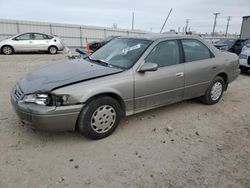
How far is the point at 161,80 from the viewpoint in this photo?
12.1 feet

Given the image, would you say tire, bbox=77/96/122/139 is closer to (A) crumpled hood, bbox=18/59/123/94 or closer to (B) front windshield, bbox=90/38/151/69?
(A) crumpled hood, bbox=18/59/123/94

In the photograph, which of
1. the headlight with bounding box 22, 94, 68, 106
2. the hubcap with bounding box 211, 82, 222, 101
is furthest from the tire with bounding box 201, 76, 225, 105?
the headlight with bounding box 22, 94, 68, 106

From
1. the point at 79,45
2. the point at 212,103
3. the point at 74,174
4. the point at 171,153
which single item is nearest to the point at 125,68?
the point at 171,153

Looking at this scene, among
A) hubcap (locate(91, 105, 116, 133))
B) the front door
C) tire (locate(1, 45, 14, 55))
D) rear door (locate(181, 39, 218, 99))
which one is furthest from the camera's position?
the front door

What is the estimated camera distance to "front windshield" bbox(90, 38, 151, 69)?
356 cm

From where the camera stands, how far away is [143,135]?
3.41 meters

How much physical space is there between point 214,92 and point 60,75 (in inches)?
133

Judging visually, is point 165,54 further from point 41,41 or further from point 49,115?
point 41,41

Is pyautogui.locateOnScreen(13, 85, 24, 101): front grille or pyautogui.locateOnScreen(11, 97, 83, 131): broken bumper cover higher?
pyautogui.locateOnScreen(13, 85, 24, 101): front grille

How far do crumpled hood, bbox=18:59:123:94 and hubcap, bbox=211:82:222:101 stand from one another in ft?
8.17

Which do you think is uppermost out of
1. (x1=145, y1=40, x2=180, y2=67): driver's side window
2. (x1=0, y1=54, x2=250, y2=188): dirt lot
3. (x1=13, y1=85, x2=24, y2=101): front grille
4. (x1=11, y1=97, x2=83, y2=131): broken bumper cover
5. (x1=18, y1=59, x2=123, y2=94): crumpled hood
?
(x1=145, y1=40, x2=180, y2=67): driver's side window

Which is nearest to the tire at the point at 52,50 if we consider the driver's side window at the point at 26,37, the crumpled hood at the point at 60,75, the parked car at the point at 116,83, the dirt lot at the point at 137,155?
the driver's side window at the point at 26,37

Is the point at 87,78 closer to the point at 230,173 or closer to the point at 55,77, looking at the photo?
the point at 55,77

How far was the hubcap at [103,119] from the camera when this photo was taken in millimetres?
3121
